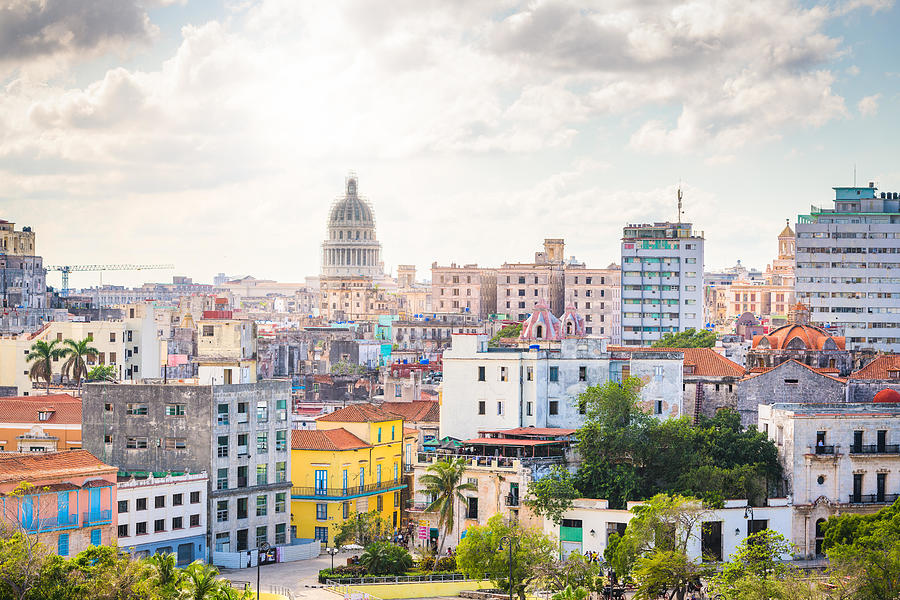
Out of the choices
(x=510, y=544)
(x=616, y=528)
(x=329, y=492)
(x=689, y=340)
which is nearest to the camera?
(x=510, y=544)

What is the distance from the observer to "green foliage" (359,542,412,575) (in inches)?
3740

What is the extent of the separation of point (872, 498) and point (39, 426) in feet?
182

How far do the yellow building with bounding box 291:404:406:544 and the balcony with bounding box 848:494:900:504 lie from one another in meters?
30.2

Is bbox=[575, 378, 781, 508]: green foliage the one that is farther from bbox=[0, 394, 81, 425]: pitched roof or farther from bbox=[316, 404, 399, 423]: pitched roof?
bbox=[0, 394, 81, 425]: pitched roof

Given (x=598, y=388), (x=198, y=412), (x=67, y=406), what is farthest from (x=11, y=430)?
(x=598, y=388)

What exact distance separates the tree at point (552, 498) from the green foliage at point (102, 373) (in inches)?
2311

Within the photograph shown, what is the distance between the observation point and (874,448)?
341 feet

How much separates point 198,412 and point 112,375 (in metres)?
48.8

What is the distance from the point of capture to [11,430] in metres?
113

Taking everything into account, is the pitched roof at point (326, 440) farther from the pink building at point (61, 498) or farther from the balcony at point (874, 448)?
the balcony at point (874, 448)

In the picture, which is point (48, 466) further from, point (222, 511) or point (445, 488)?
point (445, 488)

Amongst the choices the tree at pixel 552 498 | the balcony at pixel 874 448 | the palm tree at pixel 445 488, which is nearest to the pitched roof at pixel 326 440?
the palm tree at pixel 445 488

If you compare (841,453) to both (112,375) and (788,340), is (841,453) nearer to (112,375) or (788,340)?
(788,340)

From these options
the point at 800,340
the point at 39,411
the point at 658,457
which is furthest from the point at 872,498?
the point at 39,411
